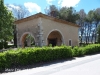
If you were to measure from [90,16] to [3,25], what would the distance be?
3014 cm

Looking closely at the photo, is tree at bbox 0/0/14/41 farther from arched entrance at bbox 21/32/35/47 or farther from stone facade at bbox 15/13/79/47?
stone facade at bbox 15/13/79/47

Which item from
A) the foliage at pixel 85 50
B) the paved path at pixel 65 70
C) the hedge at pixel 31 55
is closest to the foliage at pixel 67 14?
the foliage at pixel 85 50

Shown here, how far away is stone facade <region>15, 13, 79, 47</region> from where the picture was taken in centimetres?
1908

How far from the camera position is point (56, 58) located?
516 inches

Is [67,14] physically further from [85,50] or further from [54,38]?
[85,50]

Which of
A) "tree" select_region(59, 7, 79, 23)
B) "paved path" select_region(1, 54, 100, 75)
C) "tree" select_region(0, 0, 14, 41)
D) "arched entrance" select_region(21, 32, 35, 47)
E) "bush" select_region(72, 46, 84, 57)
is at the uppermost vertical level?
"tree" select_region(59, 7, 79, 23)

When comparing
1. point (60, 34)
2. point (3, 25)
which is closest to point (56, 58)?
point (60, 34)

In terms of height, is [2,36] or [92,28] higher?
[92,28]

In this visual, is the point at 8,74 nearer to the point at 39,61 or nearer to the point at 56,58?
the point at 39,61

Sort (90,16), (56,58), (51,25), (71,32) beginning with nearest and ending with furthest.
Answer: (56,58) → (51,25) → (71,32) → (90,16)

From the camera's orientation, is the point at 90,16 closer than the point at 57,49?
No


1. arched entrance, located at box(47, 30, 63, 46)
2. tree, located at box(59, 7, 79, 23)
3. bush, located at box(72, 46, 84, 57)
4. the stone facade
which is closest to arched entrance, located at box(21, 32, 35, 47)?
the stone facade

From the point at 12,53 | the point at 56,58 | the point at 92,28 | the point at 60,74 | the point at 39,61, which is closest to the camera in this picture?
→ the point at 60,74

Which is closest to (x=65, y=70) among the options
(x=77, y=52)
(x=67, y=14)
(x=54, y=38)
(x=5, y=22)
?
(x=77, y=52)
